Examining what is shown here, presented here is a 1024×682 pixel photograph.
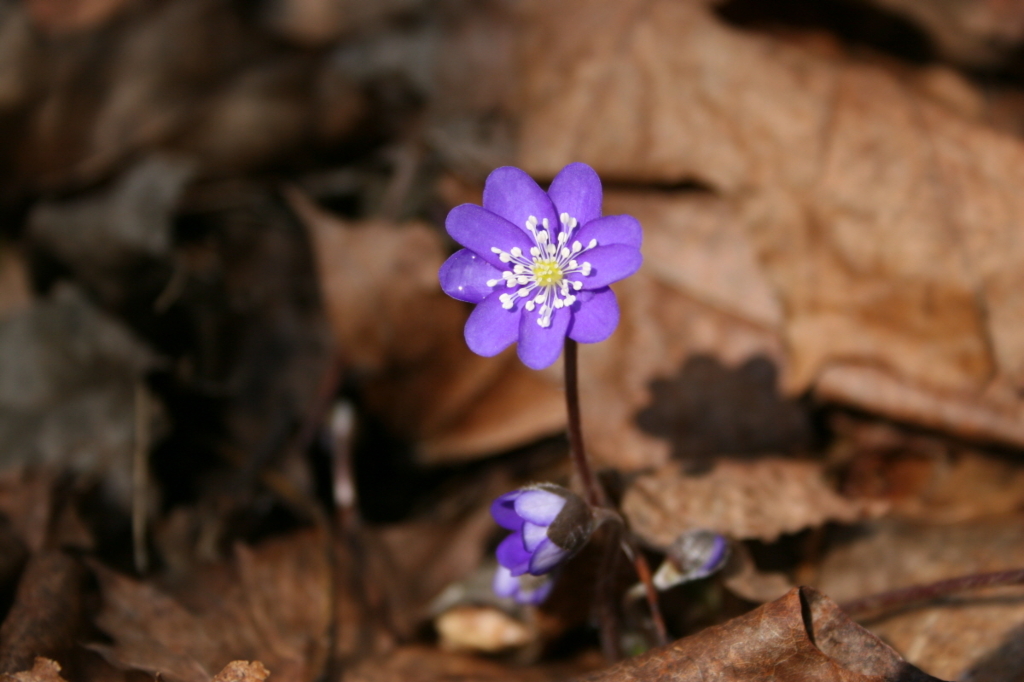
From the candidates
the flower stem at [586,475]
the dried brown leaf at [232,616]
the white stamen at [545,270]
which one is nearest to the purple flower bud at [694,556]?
the flower stem at [586,475]

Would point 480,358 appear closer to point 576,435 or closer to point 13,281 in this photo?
point 576,435

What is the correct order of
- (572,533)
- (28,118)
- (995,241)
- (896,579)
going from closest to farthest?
(572,533) < (896,579) < (995,241) < (28,118)

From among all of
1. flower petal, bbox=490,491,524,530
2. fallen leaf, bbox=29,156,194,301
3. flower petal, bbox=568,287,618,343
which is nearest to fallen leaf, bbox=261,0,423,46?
fallen leaf, bbox=29,156,194,301

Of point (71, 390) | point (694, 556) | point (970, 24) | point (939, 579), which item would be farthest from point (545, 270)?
point (970, 24)

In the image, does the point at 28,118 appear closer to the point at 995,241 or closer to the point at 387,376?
the point at 387,376

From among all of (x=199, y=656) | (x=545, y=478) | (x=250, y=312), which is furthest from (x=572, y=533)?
(x=250, y=312)

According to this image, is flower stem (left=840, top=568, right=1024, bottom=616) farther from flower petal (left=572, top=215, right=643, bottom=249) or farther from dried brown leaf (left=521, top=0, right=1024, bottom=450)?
flower petal (left=572, top=215, right=643, bottom=249)

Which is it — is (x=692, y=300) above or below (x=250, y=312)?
below
